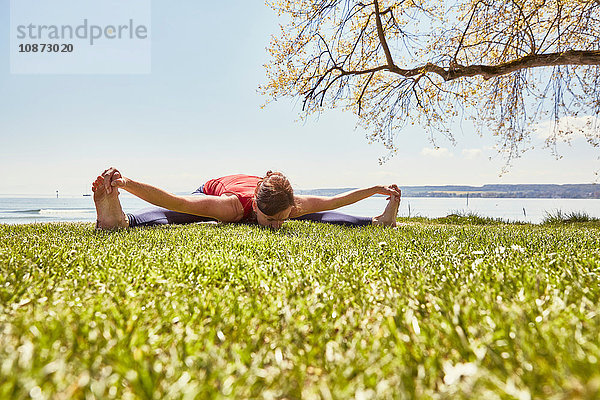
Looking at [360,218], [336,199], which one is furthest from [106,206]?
[360,218]

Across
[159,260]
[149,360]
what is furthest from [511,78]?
[149,360]

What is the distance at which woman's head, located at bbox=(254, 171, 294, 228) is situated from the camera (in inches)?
169

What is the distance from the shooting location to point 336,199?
17.7ft

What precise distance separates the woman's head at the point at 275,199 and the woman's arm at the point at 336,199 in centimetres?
74

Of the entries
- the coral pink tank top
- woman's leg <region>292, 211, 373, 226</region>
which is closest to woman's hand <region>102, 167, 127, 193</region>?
the coral pink tank top

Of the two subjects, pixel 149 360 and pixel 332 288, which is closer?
pixel 149 360

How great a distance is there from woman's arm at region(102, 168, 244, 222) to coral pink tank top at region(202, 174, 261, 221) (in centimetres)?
13

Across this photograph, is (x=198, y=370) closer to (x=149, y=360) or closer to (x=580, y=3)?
(x=149, y=360)

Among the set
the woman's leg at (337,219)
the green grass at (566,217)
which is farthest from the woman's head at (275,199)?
the green grass at (566,217)

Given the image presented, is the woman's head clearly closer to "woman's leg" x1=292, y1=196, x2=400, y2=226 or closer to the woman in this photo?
the woman

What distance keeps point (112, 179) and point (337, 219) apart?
3.42m

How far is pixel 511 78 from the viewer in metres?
9.29

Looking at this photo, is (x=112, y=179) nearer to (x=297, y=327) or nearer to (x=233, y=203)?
(x=233, y=203)

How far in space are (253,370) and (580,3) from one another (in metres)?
8.97
